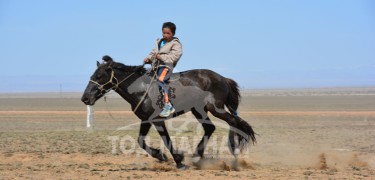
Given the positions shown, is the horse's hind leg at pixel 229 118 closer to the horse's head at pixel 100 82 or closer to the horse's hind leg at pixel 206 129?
the horse's hind leg at pixel 206 129

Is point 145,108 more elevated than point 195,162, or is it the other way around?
point 145,108

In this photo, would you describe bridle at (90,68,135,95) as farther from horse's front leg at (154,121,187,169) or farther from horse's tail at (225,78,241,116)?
horse's tail at (225,78,241,116)

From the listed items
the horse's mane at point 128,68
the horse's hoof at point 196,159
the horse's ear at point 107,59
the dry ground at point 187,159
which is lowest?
the dry ground at point 187,159

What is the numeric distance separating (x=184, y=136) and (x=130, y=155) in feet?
13.5

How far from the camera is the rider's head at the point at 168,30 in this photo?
411 inches

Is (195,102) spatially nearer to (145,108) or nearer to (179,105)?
(179,105)

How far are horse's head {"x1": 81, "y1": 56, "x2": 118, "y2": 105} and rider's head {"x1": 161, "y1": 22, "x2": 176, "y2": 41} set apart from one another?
1.09 metres

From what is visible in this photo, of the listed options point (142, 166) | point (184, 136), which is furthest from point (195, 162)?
point (184, 136)

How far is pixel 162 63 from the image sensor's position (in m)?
10.5

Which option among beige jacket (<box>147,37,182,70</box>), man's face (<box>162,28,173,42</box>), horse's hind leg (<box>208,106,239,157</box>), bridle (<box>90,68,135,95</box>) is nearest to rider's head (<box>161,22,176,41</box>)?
man's face (<box>162,28,173,42</box>)

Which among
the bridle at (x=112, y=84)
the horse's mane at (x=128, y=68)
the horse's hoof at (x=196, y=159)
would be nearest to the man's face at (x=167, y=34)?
the horse's mane at (x=128, y=68)

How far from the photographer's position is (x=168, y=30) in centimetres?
1044

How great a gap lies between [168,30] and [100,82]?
155 cm

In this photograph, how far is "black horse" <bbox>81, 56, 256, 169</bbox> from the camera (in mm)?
10203
